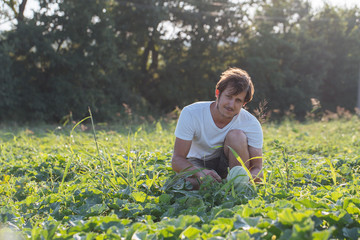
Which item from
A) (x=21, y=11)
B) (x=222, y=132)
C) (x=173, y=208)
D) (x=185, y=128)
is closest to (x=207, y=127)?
(x=222, y=132)

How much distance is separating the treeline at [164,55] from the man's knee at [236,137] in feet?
35.8

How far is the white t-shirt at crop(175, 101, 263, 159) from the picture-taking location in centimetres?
293

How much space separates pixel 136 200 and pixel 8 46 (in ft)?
41.4

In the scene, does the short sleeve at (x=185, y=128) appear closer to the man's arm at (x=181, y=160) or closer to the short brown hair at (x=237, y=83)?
the man's arm at (x=181, y=160)

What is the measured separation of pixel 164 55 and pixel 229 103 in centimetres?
1562

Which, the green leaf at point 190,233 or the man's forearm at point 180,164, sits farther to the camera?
the man's forearm at point 180,164

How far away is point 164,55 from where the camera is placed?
18109mm

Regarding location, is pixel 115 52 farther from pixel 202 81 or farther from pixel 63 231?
pixel 63 231

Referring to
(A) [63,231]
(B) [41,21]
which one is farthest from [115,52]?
(A) [63,231]

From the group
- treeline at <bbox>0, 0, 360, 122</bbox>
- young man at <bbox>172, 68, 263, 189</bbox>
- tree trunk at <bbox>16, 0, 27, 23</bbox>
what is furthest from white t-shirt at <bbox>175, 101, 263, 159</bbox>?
tree trunk at <bbox>16, 0, 27, 23</bbox>

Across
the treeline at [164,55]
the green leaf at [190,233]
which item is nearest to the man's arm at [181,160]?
the green leaf at [190,233]

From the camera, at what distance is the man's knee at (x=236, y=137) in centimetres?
292

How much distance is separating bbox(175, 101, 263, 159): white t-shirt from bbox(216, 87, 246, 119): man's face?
0.19 metres

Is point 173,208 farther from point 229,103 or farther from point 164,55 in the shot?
point 164,55
